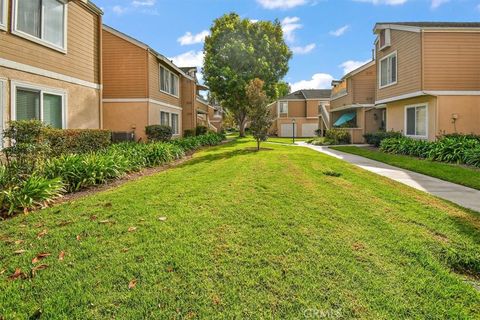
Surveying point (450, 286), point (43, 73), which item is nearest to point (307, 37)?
point (43, 73)

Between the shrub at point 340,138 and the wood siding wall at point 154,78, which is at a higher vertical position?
the wood siding wall at point 154,78

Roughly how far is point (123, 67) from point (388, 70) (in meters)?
17.1

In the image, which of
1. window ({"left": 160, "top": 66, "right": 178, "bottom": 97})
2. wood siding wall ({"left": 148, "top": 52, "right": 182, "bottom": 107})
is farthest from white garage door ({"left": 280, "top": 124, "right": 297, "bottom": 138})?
wood siding wall ({"left": 148, "top": 52, "right": 182, "bottom": 107})

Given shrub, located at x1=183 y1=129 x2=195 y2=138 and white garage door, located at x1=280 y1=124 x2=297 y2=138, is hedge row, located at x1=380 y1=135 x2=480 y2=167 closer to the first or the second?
shrub, located at x1=183 y1=129 x2=195 y2=138

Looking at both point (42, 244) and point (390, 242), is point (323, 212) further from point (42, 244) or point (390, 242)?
→ point (42, 244)

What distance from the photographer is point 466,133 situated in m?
16.3

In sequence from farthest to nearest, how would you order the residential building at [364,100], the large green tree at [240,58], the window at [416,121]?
the large green tree at [240,58] → the residential building at [364,100] → the window at [416,121]

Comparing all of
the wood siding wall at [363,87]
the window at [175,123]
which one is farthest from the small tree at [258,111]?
the wood siding wall at [363,87]

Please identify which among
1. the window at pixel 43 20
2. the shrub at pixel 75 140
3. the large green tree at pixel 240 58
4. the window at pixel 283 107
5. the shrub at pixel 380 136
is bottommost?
the shrub at pixel 75 140

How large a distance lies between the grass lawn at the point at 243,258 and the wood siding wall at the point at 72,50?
19.9ft

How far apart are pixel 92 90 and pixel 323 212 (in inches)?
474

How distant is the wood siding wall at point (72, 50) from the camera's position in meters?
9.21

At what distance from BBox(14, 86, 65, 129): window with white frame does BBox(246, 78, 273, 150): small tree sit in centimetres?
918

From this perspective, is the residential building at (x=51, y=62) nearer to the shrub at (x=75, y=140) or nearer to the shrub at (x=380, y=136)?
the shrub at (x=75, y=140)
